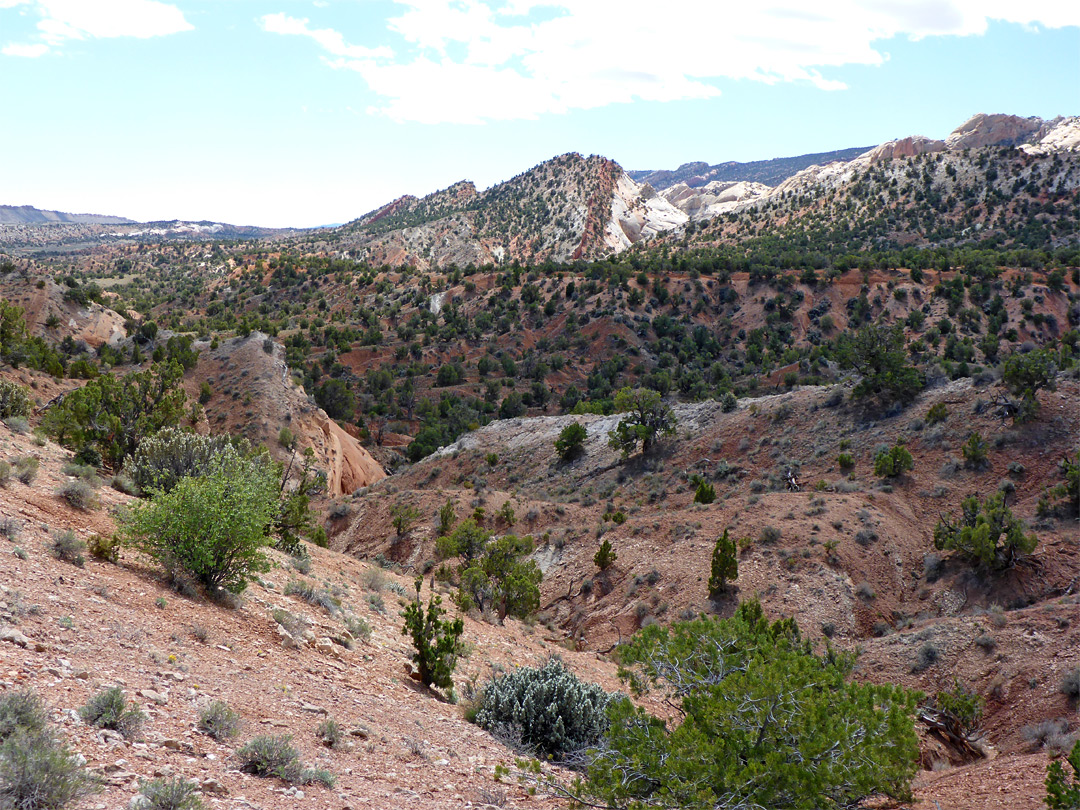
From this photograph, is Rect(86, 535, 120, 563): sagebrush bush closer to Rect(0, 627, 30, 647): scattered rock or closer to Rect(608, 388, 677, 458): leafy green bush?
Rect(0, 627, 30, 647): scattered rock

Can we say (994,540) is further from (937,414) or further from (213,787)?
(213,787)

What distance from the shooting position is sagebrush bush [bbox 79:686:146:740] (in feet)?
18.3

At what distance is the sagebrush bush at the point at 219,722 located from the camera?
618 centimetres

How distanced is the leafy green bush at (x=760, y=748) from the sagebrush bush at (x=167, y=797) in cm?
327

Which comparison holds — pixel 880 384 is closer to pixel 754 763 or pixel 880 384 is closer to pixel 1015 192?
pixel 754 763

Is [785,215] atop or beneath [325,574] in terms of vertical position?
atop

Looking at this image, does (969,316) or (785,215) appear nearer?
(969,316)

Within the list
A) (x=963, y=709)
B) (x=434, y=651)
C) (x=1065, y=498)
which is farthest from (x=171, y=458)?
(x=1065, y=498)

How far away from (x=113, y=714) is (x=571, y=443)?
104 ft

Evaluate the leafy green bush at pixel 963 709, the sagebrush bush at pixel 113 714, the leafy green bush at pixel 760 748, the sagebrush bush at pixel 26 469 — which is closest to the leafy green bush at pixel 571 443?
the leafy green bush at pixel 963 709

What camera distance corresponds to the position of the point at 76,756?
196 inches

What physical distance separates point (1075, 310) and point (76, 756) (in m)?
71.3

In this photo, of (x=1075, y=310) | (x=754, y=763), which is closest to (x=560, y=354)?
(x=1075, y=310)

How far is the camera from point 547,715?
8992mm
